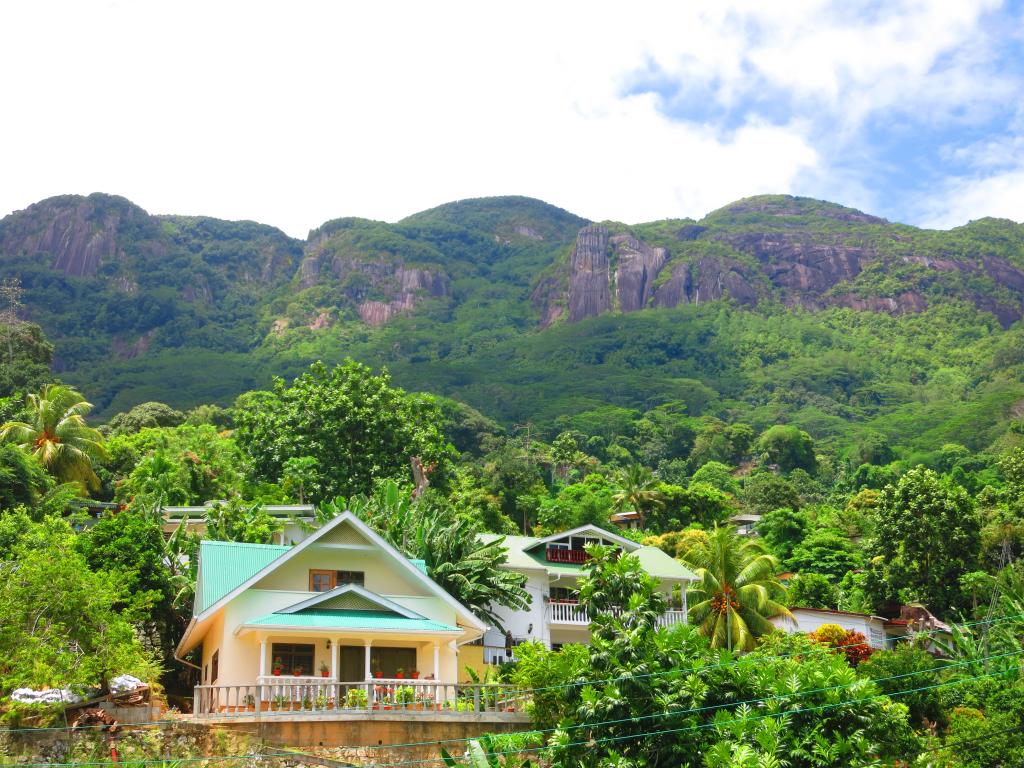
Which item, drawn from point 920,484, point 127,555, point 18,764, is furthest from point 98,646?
point 920,484

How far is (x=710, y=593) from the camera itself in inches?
1775

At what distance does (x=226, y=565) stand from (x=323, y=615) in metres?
4.54

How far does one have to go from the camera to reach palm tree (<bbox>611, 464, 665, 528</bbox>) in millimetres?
86000

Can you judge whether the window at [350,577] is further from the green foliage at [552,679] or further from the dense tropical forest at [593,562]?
the green foliage at [552,679]

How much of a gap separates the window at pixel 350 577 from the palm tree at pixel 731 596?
1512cm

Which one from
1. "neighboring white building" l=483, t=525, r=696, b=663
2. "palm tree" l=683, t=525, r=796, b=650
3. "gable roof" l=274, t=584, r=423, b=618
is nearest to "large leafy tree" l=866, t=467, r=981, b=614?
"palm tree" l=683, t=525, r=796, b=650

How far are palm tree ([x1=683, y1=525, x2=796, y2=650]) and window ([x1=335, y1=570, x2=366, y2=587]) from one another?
15.1 m

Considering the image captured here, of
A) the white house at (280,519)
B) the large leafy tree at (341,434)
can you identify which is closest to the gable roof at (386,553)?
the white house at (280,519)

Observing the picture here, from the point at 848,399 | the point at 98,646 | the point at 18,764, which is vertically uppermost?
the point at 848,399

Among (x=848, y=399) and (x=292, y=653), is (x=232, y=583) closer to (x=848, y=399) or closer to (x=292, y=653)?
(x=292, y=653)

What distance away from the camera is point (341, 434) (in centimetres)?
6094

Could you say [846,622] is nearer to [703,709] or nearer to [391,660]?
[391,660]

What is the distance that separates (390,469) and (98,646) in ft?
110

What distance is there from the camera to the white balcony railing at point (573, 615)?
44.8 meters
